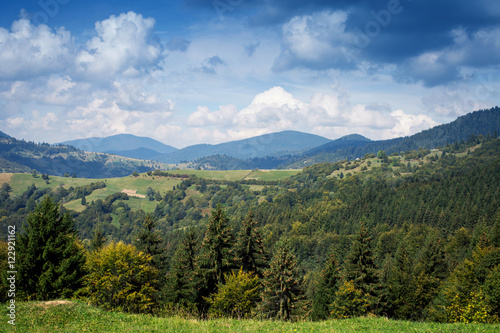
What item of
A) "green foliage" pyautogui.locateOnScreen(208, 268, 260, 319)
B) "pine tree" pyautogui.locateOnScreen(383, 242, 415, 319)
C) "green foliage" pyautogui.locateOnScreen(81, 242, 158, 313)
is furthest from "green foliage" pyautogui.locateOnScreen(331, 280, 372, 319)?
"green foliage" pyautogui.locateOnScreen(81, 242, 158, 313)

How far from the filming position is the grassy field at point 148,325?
14.0m

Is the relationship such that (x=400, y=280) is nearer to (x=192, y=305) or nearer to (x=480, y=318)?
(x=480, y=318)

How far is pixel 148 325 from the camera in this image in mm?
14734

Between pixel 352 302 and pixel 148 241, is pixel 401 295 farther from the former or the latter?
pixel 148 241

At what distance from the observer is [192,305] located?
1314 inches

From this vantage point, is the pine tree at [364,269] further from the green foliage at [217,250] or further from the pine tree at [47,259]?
the pine tree at [47,259]

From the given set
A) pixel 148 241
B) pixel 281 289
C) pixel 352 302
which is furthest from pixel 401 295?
pixel 148 241

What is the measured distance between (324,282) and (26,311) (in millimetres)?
43617

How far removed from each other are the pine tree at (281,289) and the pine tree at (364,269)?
371 inches

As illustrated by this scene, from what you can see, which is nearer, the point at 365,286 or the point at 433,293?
the point at 365,286

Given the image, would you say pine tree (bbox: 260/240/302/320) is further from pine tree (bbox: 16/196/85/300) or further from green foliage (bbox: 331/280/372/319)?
pine tree (bbox: 16/196/85/300)

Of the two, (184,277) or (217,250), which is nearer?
(217,250)

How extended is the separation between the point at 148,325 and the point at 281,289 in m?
19.5

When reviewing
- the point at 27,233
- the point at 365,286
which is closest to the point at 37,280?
the point at 27,233
